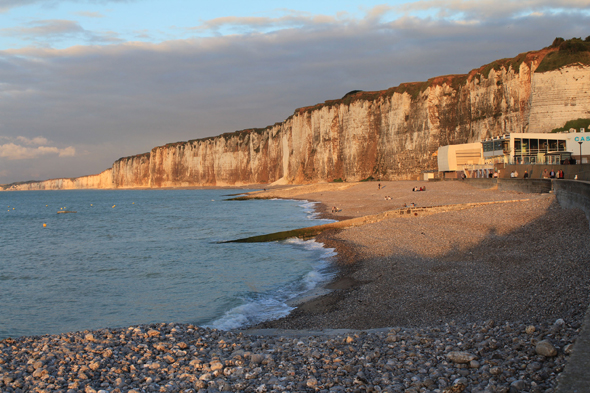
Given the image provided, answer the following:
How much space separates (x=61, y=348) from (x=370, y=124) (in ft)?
208

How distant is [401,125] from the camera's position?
60.4 metres

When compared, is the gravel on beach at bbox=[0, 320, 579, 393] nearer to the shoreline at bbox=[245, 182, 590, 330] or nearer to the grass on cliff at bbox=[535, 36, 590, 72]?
the shoreline at bbox=[245, 182, 590, 330]

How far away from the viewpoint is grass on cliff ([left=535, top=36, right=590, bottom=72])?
134 ft

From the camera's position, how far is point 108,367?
4930 mm

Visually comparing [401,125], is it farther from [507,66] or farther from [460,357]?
[460,357]

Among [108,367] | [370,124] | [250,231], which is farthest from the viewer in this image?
[370,124]

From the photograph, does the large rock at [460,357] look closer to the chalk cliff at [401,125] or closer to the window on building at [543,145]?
the window on building at [543,145]

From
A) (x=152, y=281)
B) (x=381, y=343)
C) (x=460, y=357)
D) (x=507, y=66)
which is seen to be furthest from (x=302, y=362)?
(x=507, y=66)

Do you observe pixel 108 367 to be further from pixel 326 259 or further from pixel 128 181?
pixel 128 181

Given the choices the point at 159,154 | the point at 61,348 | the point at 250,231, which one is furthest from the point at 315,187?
the point at 159,154

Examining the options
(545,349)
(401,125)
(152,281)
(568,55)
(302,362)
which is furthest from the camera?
(401,125)

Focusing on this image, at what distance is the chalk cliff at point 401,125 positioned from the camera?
41250mm

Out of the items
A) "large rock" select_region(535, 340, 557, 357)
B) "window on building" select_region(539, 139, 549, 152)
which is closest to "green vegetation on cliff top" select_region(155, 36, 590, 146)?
"window on building" select_region(539, 139, 549, 152)

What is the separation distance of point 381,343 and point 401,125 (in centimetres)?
5829
